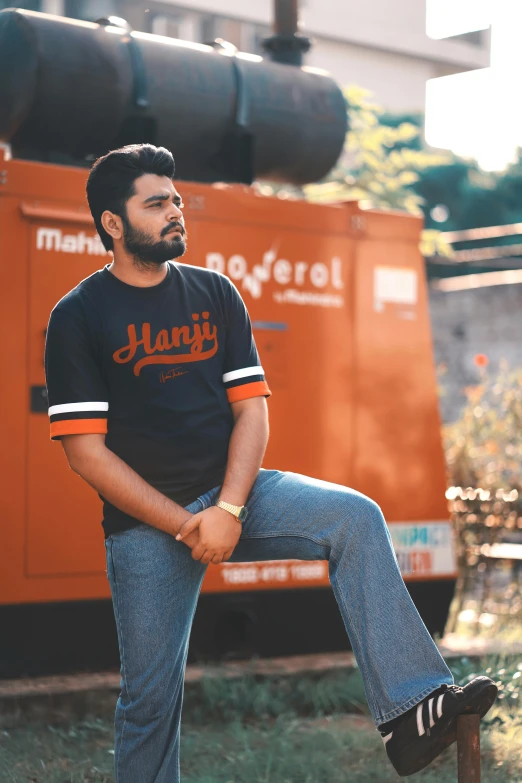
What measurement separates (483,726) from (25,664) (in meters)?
1.88

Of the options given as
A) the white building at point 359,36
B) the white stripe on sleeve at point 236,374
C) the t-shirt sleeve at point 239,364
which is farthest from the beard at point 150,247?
the white building at point 359,36

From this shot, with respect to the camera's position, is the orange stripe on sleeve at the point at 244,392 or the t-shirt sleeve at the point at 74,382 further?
the orange stripe on sleeve at the point at 244,392

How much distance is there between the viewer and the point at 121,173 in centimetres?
320

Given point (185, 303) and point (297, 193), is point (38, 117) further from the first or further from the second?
point (297, 193)

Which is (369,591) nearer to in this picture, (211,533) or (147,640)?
(211,533)

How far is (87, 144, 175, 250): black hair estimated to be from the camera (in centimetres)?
319

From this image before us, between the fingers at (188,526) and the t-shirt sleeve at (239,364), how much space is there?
0.38 m

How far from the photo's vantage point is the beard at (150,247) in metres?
3.14

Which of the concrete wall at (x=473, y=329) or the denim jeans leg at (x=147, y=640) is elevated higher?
the concrete wall at (x=473, y=329)

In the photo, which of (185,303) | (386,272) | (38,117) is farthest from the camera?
(386,272)

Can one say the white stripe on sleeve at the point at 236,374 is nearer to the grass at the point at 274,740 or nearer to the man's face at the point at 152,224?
the man's face at the point at 152,224

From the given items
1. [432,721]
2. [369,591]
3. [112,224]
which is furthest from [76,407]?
[432,721]

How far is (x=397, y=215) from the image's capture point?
6.23 meters

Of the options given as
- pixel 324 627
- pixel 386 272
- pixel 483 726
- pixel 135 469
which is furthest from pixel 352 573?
pixel 386 272
